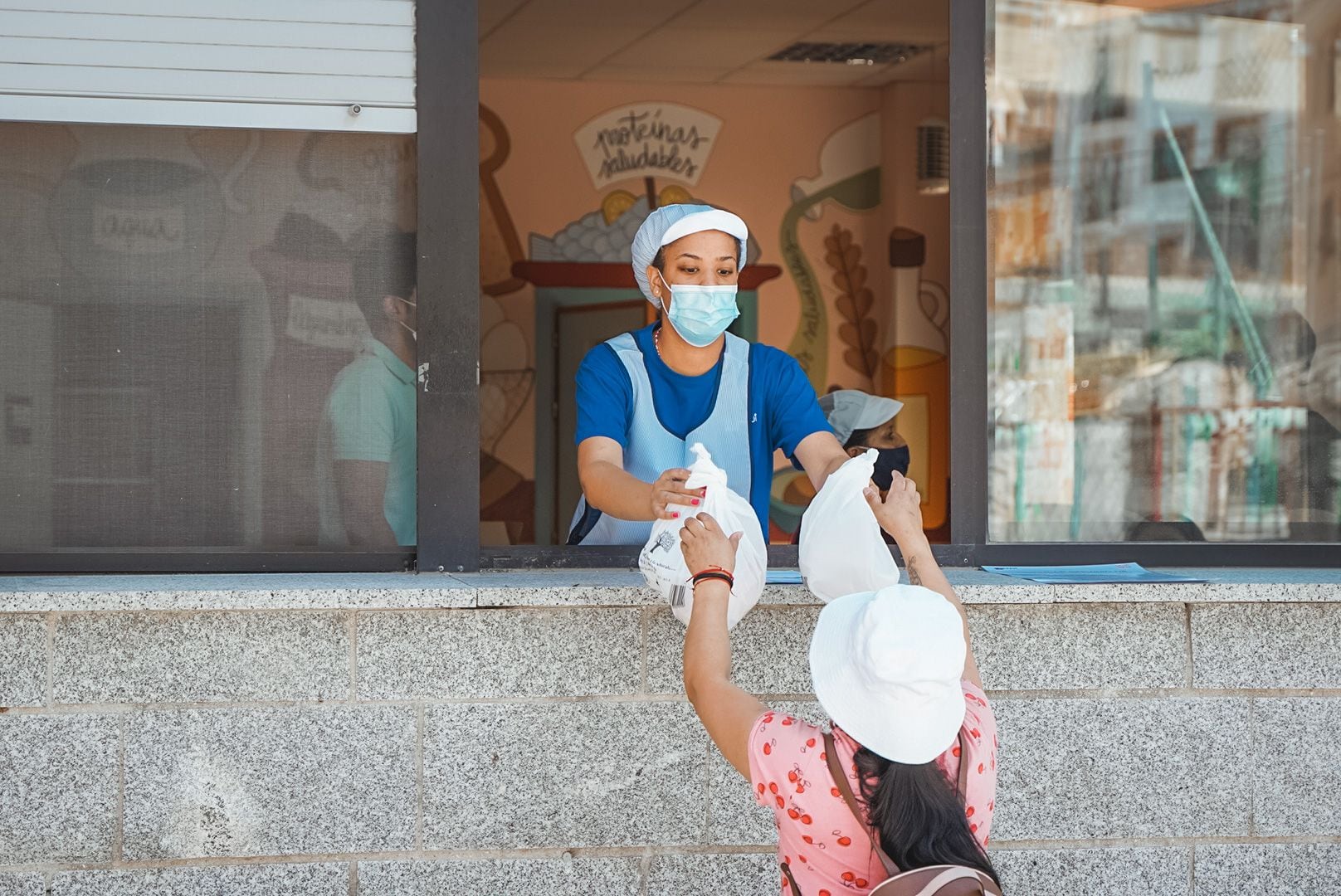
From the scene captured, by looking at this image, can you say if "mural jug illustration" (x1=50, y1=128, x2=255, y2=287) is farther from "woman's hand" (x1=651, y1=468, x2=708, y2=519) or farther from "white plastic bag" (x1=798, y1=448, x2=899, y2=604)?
"white plastic bag" (x1=798, y1=448, x2=899, y2=604)

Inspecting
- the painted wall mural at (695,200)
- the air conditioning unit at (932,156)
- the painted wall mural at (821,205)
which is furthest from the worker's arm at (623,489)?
the air conditioning unit at (932,156)

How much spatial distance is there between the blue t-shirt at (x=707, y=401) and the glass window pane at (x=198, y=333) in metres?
0.65

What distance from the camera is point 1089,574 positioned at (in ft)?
13.2

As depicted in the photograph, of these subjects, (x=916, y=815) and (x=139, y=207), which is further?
(x=139, y=207)

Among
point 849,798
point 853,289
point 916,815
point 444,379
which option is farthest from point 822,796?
point 853,289

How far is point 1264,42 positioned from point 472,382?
2766 millimetres

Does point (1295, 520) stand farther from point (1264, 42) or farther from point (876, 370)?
point (876, 370)

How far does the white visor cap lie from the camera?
350 cm

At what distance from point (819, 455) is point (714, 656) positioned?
43.3 inches

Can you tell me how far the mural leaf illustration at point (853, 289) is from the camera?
7.93 meters

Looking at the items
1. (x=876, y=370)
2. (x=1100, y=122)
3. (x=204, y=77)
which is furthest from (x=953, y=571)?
(x=876, y=370)

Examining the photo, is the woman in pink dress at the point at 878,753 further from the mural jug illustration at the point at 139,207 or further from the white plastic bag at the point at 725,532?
the mural jug illustration at the point at 139,207

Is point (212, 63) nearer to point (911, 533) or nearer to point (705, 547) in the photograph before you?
point (705, 547)

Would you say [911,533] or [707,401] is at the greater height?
[707,401]
